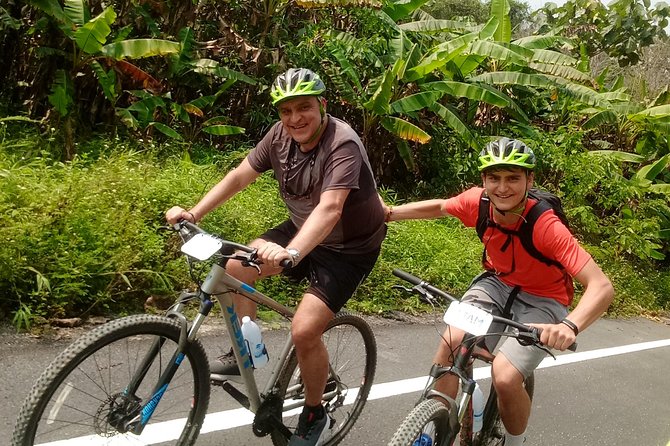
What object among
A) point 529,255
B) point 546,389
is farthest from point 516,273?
point 546,389

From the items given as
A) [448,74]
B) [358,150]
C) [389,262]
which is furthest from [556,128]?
[358,150]

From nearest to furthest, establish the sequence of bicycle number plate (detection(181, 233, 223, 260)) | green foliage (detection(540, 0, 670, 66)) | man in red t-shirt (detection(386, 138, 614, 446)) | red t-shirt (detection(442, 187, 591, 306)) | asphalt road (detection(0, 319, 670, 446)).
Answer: bicycle number plate (detection(181, 233, 223, 260))
man in red t-shirt (detection(386, 138, 614, 446))
red t-shirt (detection(442, 187, 591, 306))
asphalt road (detection(0, 319, 670, 446))
green foliage (detection(540, 0, 670, 66))

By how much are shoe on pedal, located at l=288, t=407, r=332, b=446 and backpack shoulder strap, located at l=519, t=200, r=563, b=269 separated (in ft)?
4.36

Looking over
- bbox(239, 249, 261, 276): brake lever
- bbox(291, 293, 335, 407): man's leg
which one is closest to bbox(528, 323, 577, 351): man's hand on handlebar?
bbox(291, 293, 335, 407): man's leg

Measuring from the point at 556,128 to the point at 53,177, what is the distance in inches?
359

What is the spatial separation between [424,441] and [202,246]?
123 cm

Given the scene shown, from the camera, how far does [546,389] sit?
16.5ft

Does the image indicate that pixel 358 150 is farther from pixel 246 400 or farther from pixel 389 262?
pixel 389 262

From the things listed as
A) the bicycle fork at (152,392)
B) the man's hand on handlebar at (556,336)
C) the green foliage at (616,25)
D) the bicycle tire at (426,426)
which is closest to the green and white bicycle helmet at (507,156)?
the man's hand on handlebar at (556,336)

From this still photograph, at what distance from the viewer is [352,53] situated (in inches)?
347

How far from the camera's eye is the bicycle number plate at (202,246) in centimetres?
262

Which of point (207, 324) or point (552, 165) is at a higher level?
point (552, 165)

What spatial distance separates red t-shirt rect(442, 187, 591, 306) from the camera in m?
3.06

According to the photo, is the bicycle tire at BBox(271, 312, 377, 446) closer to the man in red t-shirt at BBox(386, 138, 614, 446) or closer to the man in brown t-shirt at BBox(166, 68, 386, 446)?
the man in brown t-shirt at BBox(166, 68, 386, 446)
